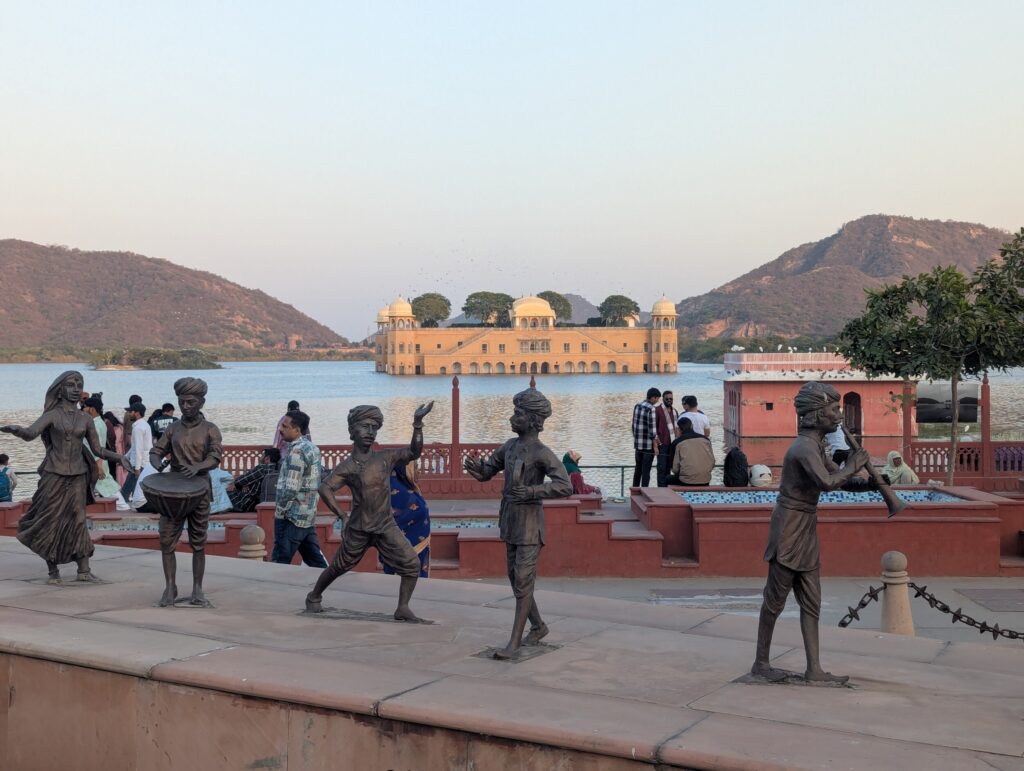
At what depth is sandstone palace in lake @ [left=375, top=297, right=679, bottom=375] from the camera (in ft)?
493

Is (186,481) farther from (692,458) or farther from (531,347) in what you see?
(531,347)

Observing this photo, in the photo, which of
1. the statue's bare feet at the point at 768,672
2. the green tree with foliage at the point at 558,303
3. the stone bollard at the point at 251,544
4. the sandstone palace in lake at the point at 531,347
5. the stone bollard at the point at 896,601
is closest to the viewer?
the statue's bare feet at the point at 768,672

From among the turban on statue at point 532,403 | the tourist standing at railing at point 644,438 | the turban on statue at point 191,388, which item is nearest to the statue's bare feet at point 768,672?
the turban on statue at point 532,403

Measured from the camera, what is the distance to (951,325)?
17734 millimetres

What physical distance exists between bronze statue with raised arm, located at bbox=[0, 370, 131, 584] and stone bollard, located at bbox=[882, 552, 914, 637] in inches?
227

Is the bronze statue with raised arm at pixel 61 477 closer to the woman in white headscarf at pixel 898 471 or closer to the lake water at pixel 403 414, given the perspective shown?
the woman in white headscarf at pixel 898 471

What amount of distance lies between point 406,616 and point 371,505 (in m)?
0.76

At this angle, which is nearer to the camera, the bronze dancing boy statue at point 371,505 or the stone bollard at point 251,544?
the bronze dancing boy statue at point 371,505

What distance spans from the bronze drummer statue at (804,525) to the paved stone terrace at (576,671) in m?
0.37

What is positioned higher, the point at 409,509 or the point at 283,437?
the point at 283,437

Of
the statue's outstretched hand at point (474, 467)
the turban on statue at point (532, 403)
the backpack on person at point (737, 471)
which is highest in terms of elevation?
the turban on statue at point (532, 403)

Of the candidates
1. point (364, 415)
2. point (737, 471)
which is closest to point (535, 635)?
point (364, 415)

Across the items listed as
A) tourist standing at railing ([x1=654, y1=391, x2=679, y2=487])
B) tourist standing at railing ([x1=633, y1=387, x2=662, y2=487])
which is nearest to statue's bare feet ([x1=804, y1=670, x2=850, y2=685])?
tourist standing at railing ([x1=654, y1=391, x2=679, y2=487])

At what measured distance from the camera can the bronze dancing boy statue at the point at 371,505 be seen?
22.8ft
